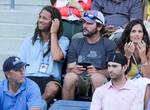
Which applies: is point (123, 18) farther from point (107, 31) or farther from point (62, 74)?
point (62, 74)

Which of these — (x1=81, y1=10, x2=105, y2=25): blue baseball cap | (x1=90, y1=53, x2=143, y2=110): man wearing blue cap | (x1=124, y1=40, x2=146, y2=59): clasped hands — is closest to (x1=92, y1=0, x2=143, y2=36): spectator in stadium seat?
(x1=81, y1=10, x2=105, y2=25): blue baseball cap

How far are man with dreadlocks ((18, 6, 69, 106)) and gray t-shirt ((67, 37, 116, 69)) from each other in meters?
Answer: 0.13

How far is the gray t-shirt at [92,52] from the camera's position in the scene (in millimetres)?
5578

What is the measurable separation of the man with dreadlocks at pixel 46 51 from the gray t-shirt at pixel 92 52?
134mm

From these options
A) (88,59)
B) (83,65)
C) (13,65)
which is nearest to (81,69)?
(83,65)

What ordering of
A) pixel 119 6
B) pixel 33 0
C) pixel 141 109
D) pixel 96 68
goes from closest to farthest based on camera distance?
1. pixel 141 109
2. pixel 96 68
3. pixel 119 6
4. pixel 33 0

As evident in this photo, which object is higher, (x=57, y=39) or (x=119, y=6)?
(x=119, y=6)

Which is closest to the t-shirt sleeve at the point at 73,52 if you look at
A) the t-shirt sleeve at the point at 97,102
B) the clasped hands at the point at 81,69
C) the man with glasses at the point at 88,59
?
the man with glasses at the point at 88,59

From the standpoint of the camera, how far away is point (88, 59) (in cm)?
561

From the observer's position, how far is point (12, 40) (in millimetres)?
6727

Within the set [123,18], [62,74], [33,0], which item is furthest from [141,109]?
[33,0]

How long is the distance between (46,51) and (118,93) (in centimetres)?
135

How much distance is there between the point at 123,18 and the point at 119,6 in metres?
0.17

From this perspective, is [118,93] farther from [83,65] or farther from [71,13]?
[71,13]
